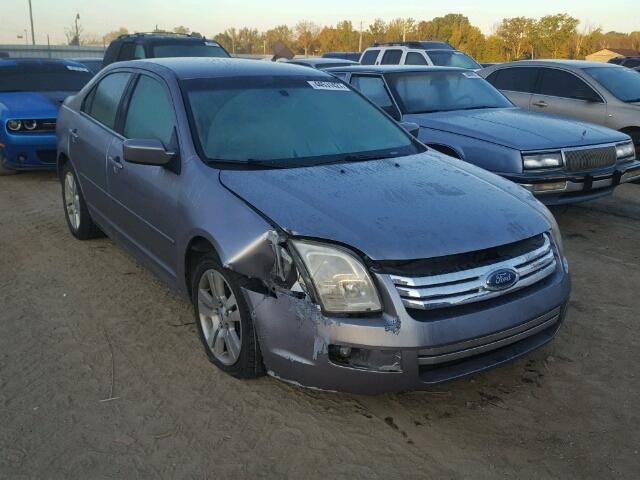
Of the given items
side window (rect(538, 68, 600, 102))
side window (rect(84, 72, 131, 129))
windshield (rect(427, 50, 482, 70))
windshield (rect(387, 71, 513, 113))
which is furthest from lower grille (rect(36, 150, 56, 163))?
windshield (rect(427, 50, 482, 70))

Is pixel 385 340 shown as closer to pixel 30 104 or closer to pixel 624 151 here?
pixel 624 151

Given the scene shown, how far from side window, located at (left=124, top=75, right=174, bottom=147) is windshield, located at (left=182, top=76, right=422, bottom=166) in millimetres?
190

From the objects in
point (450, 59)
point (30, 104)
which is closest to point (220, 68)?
point (30, 104)

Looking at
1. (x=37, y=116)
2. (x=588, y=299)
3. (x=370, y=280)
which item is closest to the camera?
(x=370, y=280)

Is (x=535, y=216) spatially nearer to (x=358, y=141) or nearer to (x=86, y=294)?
(x=358, y=141)

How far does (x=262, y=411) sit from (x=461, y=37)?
6602 centimetres

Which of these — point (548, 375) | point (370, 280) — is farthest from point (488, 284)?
point (548, 375)

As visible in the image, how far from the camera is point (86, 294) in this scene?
4.46 m

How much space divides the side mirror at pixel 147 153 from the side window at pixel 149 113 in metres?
0.21

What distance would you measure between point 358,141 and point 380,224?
48.9 inches

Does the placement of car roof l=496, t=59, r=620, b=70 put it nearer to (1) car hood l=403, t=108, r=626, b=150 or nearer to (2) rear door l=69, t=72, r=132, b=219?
(1) car hood l=403, t=108, r=626, b=150

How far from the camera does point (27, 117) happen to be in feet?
25.9

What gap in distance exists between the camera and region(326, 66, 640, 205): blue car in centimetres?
585

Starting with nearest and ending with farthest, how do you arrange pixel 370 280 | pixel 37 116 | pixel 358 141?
pixel 370 280
pixel 358 141
pixel 37 116
